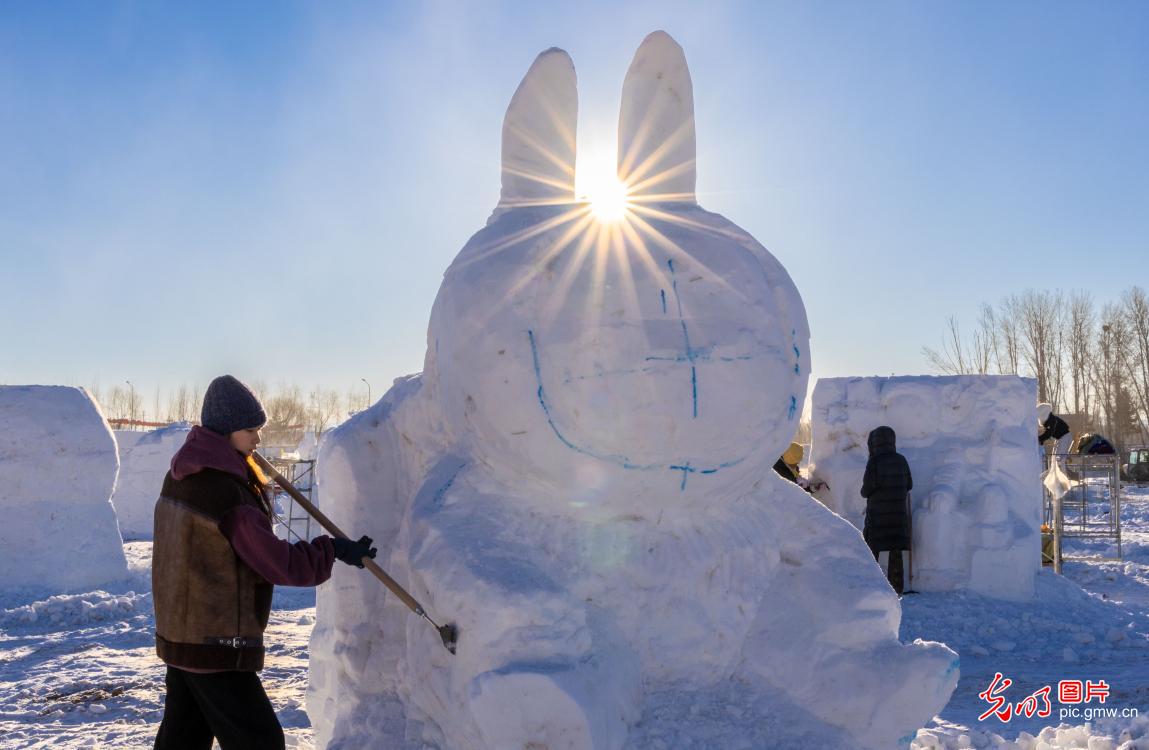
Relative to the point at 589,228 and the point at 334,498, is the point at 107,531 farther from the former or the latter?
the point at 589,228

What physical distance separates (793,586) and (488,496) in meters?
0.98

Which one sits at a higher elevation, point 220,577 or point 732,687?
point 220,577

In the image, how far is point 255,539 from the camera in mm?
2221

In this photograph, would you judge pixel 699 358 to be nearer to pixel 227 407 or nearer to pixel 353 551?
pixel 353 551

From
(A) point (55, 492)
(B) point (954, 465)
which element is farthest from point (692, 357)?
(A) point (55, 492)

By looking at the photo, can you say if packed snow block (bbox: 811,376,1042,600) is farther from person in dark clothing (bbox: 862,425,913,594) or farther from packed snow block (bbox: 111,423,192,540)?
packed snow block (bbox: 111,423,192,540)

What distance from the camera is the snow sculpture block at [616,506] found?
90.7 inches

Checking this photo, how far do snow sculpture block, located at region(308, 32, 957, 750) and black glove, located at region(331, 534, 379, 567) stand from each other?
17cm

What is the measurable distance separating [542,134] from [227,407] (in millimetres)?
1208

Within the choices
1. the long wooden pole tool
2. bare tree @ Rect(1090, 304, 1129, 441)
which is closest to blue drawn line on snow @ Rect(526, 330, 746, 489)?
the long wooden pole tool

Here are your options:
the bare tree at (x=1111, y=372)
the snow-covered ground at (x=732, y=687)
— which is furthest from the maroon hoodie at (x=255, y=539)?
the bare tree at (x=1111, y=372)

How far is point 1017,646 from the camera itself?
236 inches

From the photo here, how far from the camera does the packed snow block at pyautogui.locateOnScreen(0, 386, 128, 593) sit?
25.6ft

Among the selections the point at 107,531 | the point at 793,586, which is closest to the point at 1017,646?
the point at 793,586
